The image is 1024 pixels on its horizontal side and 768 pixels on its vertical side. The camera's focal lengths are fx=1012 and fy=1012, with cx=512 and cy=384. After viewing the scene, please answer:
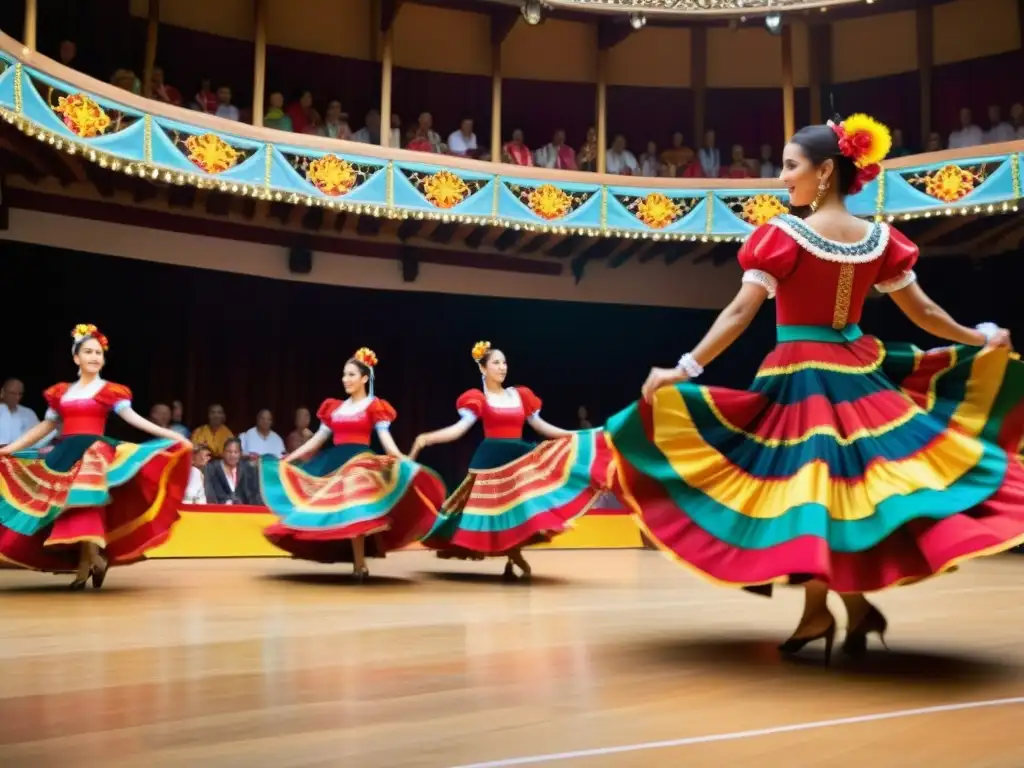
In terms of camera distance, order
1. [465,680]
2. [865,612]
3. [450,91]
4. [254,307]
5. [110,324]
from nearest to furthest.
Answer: [465,680] < [865,612] < [110,324] < [254,307] < [450,91]

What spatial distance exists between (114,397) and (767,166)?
27.1 ft

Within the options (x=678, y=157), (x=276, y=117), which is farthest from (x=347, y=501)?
(x=678, y=157)

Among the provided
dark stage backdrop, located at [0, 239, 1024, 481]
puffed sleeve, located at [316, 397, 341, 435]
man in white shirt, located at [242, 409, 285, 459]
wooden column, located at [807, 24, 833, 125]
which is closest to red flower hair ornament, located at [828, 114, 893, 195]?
puffed sleeve, located at [316, 397, 341, 435]

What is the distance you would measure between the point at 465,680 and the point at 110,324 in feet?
28.0

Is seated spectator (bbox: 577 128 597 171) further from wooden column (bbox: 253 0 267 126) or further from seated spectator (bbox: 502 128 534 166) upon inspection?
wooden column (bbox: 253 0 267 126)

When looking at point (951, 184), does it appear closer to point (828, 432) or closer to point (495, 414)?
point (495, 414)

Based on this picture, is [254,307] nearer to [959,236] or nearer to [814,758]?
[959,236]

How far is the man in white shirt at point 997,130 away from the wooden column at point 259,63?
715 cm

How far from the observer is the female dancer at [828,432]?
2393 millimetres

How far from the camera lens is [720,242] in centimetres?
1084

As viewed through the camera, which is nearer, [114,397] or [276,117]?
[114,397]

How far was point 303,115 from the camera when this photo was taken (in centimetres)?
1018

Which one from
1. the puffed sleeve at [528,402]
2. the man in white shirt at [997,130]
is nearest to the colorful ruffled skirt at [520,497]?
the puffed sleeve at [528,402]

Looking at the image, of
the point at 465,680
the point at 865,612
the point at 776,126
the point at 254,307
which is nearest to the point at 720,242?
the point at 776,126
